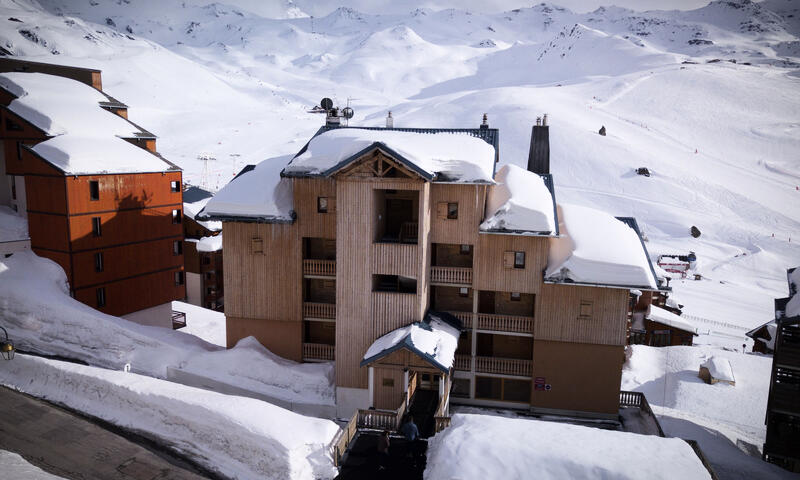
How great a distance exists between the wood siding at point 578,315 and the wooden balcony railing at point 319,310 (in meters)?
9.94

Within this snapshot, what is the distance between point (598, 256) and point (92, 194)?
86.7 feet

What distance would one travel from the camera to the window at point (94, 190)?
96.6ft

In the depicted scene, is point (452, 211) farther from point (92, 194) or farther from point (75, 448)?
point (92, 194)

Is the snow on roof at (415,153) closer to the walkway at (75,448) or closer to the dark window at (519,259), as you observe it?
the dark window at (519,259)

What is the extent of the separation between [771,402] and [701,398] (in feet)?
37.2

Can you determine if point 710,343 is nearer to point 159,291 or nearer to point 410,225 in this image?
point 410,225

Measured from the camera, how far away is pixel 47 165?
28719 millimetres

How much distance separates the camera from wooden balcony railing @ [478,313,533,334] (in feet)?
86.0

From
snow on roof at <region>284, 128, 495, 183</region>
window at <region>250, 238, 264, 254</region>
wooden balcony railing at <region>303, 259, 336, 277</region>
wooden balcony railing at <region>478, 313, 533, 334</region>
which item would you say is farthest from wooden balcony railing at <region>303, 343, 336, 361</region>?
snow on roof at <region>284, 128, 495, 183</region>

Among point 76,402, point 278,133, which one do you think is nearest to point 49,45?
Result: point 278,133

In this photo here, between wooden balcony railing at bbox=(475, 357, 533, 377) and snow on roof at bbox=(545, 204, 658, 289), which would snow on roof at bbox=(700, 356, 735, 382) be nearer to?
snow on roof at bbox=(545, 204, 658, 289)

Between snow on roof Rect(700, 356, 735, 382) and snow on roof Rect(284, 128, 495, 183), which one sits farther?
snow on roof Rect(700, 356, 735, 382)

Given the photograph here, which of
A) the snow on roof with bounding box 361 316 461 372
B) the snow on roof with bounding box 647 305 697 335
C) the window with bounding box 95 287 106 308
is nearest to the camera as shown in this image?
the snow on roof with bounding box 361 316 461 372

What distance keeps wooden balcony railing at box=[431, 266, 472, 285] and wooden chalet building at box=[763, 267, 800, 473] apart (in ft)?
43.4
